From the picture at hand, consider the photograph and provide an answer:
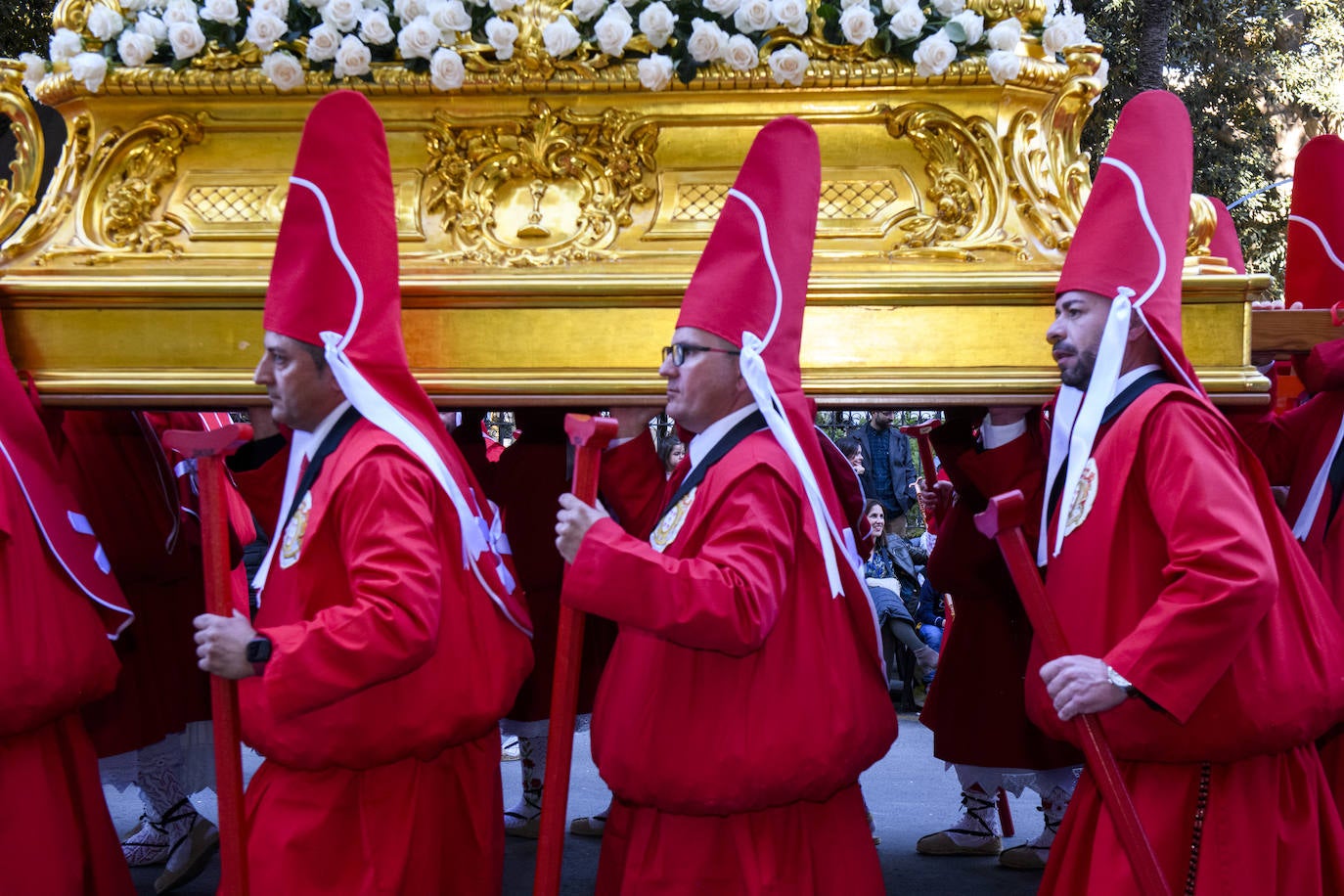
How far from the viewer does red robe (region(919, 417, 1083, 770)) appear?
177 inches

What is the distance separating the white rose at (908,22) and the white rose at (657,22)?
23.0 inches

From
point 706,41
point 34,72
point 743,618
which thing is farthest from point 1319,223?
point 34,72

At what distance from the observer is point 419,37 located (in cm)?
369

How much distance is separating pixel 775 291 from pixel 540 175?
1.08 meters

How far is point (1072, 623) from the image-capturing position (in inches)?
111

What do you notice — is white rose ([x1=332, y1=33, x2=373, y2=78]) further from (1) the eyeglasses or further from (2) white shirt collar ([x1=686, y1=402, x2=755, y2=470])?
(2) white shirt collar ([x1=686, y1=402, x2=755, y2=470])

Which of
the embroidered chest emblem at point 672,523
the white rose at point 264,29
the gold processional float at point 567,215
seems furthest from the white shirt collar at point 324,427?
the white rose at point 264,29

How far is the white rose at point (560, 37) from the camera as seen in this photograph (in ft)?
12.0

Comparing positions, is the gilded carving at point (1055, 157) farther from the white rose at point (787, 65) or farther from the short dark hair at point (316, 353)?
the short dark hair at point (316, 353)

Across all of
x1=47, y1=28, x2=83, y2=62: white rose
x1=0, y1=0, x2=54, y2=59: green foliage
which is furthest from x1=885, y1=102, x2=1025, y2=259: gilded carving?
x1=0, y1=0, x2=54, y2=59: green foliage

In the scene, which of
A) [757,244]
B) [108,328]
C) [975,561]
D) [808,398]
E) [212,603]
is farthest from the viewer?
[975,561]

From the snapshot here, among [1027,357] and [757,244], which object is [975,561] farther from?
[757,244]

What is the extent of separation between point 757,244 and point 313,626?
48.3 inches

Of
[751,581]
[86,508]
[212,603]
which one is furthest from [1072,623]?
[86,508]
